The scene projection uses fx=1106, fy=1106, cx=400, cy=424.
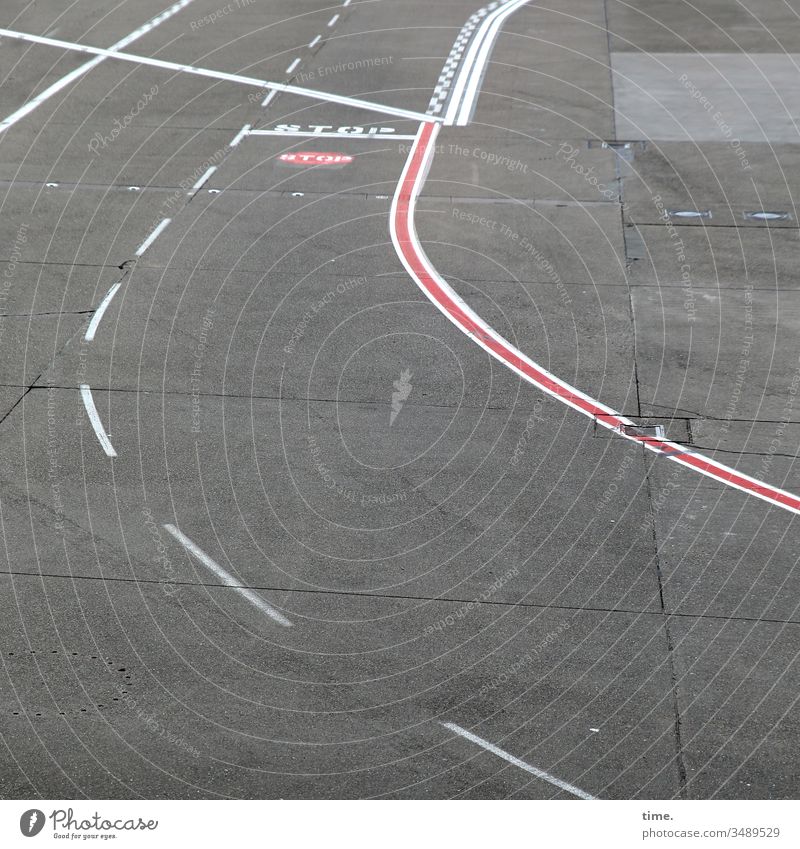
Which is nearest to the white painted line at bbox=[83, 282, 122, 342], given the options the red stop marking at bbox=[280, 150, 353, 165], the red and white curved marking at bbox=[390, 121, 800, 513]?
the red and white curved marking at bbox=[390, 121, 800, 513]

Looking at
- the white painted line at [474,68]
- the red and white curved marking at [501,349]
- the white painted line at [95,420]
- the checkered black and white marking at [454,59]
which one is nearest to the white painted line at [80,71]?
the checkered black and white marking at [454,59]

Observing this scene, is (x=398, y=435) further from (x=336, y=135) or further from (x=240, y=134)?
(x=240, y=134)

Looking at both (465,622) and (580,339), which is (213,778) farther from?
(580,339)

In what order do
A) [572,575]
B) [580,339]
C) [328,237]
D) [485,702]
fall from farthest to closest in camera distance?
[328,237]
[580,339]
[572,575]
[485,702]

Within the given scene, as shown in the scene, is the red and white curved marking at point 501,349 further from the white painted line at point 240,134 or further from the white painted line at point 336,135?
the white painted line at point 240,134

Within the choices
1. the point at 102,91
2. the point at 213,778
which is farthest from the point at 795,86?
the point at 213,778

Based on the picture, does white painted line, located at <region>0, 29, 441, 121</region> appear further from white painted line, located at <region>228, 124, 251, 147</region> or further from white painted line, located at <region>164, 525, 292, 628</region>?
white painted line, located at <region>164, 525, 292, 628</region>
